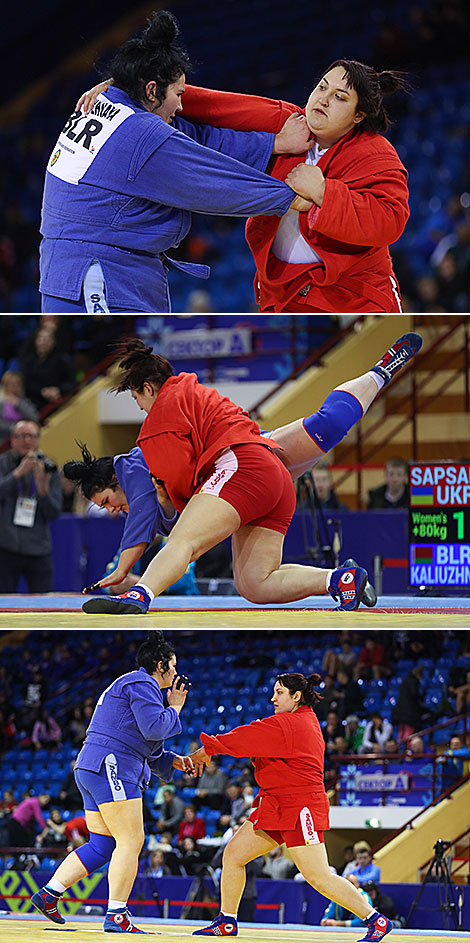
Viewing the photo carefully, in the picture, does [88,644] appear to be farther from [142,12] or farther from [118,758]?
[142,12]

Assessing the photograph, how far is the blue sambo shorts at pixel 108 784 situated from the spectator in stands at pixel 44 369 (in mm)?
3977

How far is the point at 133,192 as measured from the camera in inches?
146

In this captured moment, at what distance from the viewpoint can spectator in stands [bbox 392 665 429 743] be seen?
7766mm

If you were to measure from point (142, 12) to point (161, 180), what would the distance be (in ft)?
29.9

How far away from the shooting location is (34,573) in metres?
5.70

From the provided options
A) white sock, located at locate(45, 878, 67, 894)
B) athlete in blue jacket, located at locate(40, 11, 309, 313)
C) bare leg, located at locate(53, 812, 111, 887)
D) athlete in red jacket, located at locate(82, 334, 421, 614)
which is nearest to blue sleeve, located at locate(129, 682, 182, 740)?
bare leg, located at locate(53, 812, 111, 887)

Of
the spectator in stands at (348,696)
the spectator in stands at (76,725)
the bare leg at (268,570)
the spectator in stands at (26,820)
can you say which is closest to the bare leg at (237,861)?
the bare leg at (268,570)

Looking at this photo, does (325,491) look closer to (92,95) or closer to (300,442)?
(300,442)

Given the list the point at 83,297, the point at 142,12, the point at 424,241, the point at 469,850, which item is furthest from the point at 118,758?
the point at 142,12

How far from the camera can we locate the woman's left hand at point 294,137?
13.1ft

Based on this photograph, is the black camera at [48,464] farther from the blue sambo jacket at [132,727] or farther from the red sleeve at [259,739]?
the red sleeve at [259,739]

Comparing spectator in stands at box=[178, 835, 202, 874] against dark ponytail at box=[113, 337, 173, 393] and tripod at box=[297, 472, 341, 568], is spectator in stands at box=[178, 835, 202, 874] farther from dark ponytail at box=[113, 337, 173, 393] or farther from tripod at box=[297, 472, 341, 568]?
dark ponytail at box=[113, 337, 173, 393]

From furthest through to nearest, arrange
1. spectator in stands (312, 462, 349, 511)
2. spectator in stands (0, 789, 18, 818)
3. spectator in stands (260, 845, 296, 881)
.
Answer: spectator in stands (0, 789, 18, 818) → spectator in stands (260, 845, 296, 881) → spectator in stands (312, 462, 349, 511)

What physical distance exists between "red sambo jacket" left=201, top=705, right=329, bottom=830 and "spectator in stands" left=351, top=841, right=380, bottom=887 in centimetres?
276
